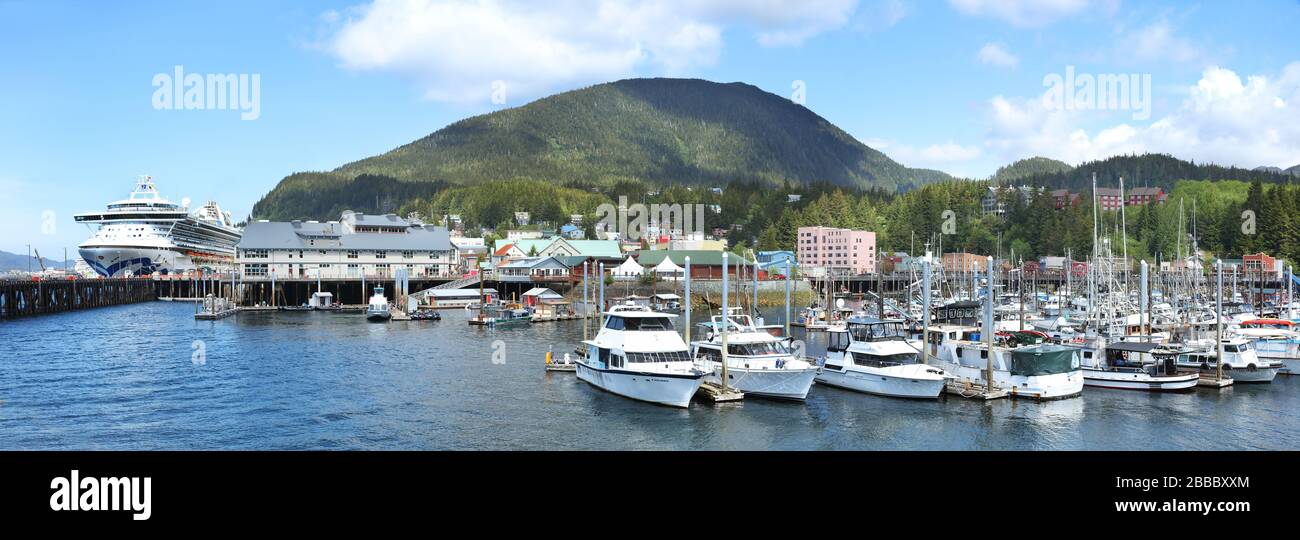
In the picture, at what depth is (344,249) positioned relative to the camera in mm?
102750

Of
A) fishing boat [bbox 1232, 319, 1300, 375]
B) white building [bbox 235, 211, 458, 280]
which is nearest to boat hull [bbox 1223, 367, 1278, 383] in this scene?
fishing boat [bbox 1232, 319, 1300, 375]

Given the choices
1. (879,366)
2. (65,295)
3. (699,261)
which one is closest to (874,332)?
(879,366)

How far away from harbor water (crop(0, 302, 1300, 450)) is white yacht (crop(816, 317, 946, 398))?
1.87ft

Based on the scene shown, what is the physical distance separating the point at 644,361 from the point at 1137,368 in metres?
21.9

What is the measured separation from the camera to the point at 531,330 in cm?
6488

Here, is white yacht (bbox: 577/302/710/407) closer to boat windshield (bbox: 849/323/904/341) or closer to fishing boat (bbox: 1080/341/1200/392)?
boat windshield (bbox: 849/323/904/341)

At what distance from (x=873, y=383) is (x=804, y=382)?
3.72m

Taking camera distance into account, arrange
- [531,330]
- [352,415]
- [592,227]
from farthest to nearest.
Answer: [592,227], [531,330], [352,415]

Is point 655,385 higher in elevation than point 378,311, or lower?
lower

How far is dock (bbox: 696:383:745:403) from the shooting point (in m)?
30.9

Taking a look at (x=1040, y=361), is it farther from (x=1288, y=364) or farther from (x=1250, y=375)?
(x=1288, y=364)

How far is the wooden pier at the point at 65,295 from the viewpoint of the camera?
229 feet
